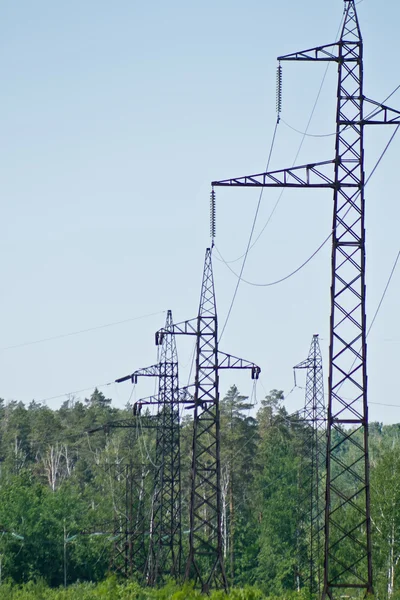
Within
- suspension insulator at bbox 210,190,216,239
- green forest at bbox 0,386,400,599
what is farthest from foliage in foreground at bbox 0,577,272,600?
suspension insulator at bbox 210,190,216,239

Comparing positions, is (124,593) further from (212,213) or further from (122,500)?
(122,500)

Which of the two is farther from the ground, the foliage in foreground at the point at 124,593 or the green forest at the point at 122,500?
→ the green forest at the point at 122,500

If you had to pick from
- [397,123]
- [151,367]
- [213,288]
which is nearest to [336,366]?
[397,123]

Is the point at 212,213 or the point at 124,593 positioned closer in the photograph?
the point at 212,213

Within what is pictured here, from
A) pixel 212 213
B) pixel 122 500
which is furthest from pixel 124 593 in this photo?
pixel 122 500

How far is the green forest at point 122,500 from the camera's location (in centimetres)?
7056

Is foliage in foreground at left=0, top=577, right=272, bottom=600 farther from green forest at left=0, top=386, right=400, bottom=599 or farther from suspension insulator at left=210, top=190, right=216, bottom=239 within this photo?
suspension insulator at left=210, top=190, right=216, bottom=239

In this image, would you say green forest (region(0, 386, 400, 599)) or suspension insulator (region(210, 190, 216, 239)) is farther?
green forest (region(0, 386, 400, 599))

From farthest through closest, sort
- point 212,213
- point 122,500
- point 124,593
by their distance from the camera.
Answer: point 122,500 → point 124,593 → point 212,213

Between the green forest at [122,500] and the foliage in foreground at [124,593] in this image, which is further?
the green forest at [122,500]

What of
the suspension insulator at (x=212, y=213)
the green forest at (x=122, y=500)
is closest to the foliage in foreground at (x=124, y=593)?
the green forest at (x=122, y=500)

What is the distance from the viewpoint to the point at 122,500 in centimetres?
9450

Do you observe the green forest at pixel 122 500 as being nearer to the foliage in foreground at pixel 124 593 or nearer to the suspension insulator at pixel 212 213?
the foliage in foreground at pixel 124 593

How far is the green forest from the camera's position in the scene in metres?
70.6
